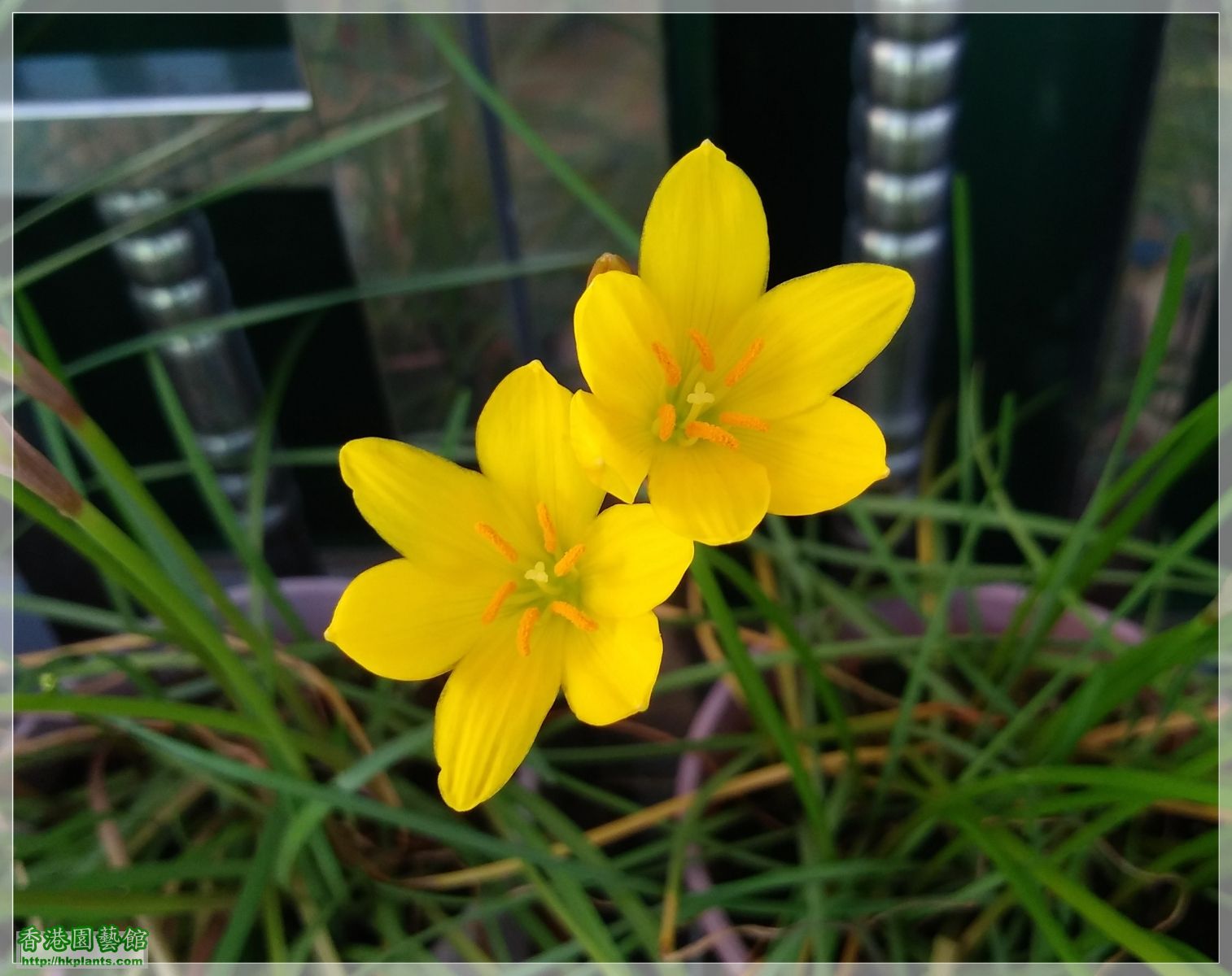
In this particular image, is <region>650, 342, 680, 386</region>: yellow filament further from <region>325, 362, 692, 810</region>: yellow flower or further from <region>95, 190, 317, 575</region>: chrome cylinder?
<region>95, 190, 317, 575</region>: chrome cylinder

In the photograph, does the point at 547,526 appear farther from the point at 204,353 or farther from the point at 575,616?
the point at 204,353

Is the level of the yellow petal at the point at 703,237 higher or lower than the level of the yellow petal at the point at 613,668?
higher

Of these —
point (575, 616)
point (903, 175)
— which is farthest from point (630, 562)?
point (903, 175)

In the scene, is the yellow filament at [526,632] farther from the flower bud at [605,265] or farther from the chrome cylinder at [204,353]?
the chrome cylinder at [204,353]

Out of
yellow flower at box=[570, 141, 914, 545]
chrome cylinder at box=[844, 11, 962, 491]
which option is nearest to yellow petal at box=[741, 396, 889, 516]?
yellow flower at box=[570, 141, 914, 545]

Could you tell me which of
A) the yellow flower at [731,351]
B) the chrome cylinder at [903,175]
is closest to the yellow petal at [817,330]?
the yellow flower at [731,351]

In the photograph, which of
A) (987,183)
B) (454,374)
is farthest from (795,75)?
(454,374)

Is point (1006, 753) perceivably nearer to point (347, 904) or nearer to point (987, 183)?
point (347, 904)
